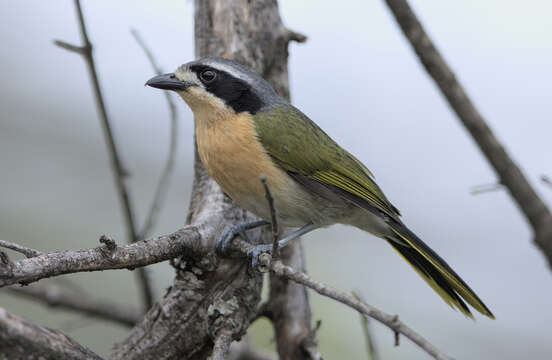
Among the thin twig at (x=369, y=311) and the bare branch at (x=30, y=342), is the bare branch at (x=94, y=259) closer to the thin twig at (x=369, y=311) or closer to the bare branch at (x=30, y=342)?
the bare branch at (x=30, y=342)

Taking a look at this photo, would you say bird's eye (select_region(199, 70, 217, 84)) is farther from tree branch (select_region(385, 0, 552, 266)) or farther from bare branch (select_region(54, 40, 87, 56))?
tree branch (select_region(385, 0, 552, 266))

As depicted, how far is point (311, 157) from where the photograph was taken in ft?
15.4

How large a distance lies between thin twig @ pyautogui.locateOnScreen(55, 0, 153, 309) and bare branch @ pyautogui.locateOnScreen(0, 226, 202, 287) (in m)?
1.39

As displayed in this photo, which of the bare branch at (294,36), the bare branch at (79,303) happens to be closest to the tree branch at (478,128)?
the bare branch at (294,36)

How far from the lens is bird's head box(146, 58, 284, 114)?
4.60 metres

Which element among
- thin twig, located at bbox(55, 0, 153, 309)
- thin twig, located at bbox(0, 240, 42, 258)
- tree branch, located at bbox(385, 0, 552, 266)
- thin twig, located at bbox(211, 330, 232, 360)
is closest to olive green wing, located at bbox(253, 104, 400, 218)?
thin twig, located at bbox(55, 0, 153, 309)

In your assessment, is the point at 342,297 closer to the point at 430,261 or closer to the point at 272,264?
the point at 272,264

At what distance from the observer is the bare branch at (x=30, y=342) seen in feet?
7.32

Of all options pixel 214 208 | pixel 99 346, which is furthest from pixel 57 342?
pixel 99 346

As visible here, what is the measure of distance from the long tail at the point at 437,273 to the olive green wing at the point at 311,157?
212 mm

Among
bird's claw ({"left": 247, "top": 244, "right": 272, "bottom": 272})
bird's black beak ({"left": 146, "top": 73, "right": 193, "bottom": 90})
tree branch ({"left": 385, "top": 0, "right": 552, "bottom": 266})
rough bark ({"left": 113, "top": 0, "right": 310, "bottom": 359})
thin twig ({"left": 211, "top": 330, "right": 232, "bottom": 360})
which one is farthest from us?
bird's black beak ({"left": 146, "top": 73, "right": 193, "bottom": 90})

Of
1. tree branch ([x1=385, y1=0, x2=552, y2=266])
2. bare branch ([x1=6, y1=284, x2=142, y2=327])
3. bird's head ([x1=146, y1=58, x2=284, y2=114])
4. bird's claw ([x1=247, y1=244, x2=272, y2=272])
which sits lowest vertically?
bare branch ([x1=6, y1=284, x2=142, y2=327])

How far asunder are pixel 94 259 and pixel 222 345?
0.94 m

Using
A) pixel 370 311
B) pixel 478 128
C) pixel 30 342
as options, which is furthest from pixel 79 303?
pixel 478 128
